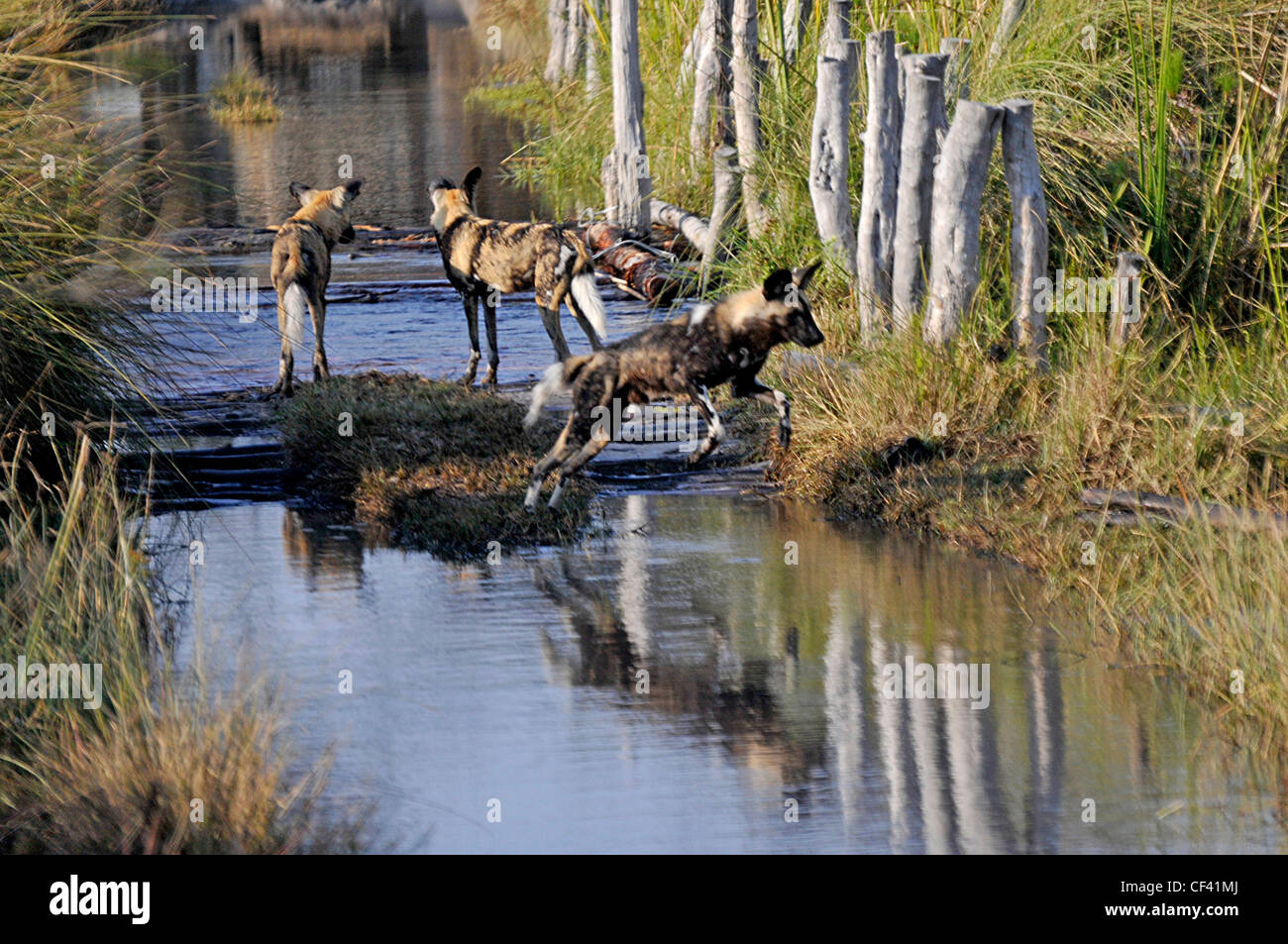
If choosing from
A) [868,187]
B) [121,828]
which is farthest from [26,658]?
[868,187]

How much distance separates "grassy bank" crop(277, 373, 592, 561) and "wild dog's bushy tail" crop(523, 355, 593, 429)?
47cm

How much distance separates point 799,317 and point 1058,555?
2042 millimetres

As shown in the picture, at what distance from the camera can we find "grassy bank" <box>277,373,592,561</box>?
8625mm

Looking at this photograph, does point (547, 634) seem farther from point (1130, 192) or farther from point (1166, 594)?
point (1130, 192)

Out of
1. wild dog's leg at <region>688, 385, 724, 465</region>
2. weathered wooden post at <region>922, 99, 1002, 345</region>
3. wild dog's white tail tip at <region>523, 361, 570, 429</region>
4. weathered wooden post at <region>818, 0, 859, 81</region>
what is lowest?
wild dog's leg at <region>688, 385, 724, 465</region>

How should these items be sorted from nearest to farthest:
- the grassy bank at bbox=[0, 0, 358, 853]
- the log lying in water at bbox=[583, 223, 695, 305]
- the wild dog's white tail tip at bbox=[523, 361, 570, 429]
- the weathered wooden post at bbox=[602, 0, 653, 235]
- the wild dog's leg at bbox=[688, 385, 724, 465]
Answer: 1. the grassy bank at bbox=[0, 0, 358, 853]
2. the wild dog's white tail tip at bbox=[523, 361, 570, 429]
3. the wild dog's leg at bbox=[688, 385, 724, 465]
4. the log lying in water at bbox=[583, 223, 695, 305]
5. the weathered wooden post at bbox=[602, 0, 653, 235]

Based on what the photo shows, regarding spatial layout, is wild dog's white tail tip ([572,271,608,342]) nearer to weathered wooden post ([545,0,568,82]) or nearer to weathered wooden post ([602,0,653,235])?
weathered wooden post ([602,0,653,235])

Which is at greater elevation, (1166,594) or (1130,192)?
(1130,192)

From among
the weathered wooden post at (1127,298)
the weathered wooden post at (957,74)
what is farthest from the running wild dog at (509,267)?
the weathered wooden post at (1127,298)

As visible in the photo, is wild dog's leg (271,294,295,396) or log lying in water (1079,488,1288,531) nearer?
log lying in water (1079,488,1288,531)

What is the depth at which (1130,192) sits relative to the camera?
10.7m

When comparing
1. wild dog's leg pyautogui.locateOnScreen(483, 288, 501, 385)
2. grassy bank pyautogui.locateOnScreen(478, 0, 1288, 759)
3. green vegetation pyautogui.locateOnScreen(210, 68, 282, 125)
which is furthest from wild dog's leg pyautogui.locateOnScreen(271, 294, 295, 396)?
green vegetation pyautogui.locateOnScreen(210, 68, 282, 125)

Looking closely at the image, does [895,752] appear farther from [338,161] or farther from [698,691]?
[338,161]

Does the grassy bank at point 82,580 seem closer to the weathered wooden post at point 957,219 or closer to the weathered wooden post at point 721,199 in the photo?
the weathered wooden post at point 957,219
